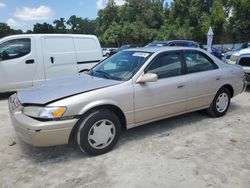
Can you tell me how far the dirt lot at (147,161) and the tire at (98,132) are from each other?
138mm

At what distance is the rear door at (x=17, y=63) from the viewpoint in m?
7.32

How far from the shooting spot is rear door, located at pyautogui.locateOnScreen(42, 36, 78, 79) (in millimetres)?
7812

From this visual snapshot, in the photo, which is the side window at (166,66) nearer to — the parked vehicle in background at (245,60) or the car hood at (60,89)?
the car hood at (60,89)

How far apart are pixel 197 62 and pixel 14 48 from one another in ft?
16.5

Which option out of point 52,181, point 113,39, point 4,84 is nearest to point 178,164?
point 52,181

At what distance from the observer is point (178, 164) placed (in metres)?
3.56

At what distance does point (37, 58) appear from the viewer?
7.63 m

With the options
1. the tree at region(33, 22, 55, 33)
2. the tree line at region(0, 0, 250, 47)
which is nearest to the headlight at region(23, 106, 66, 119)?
the tree line at region(0, 0, 250, 47)

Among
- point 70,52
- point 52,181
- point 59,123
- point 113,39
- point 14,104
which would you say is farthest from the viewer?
point 113,39

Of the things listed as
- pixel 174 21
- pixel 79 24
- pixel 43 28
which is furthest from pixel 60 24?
pixel 174 21

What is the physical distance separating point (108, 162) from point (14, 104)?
1.63 meters

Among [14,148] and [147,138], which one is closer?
[14,148]

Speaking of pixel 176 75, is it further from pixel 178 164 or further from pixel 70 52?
pixel 70 52

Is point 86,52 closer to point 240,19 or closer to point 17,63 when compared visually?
point 17,63
